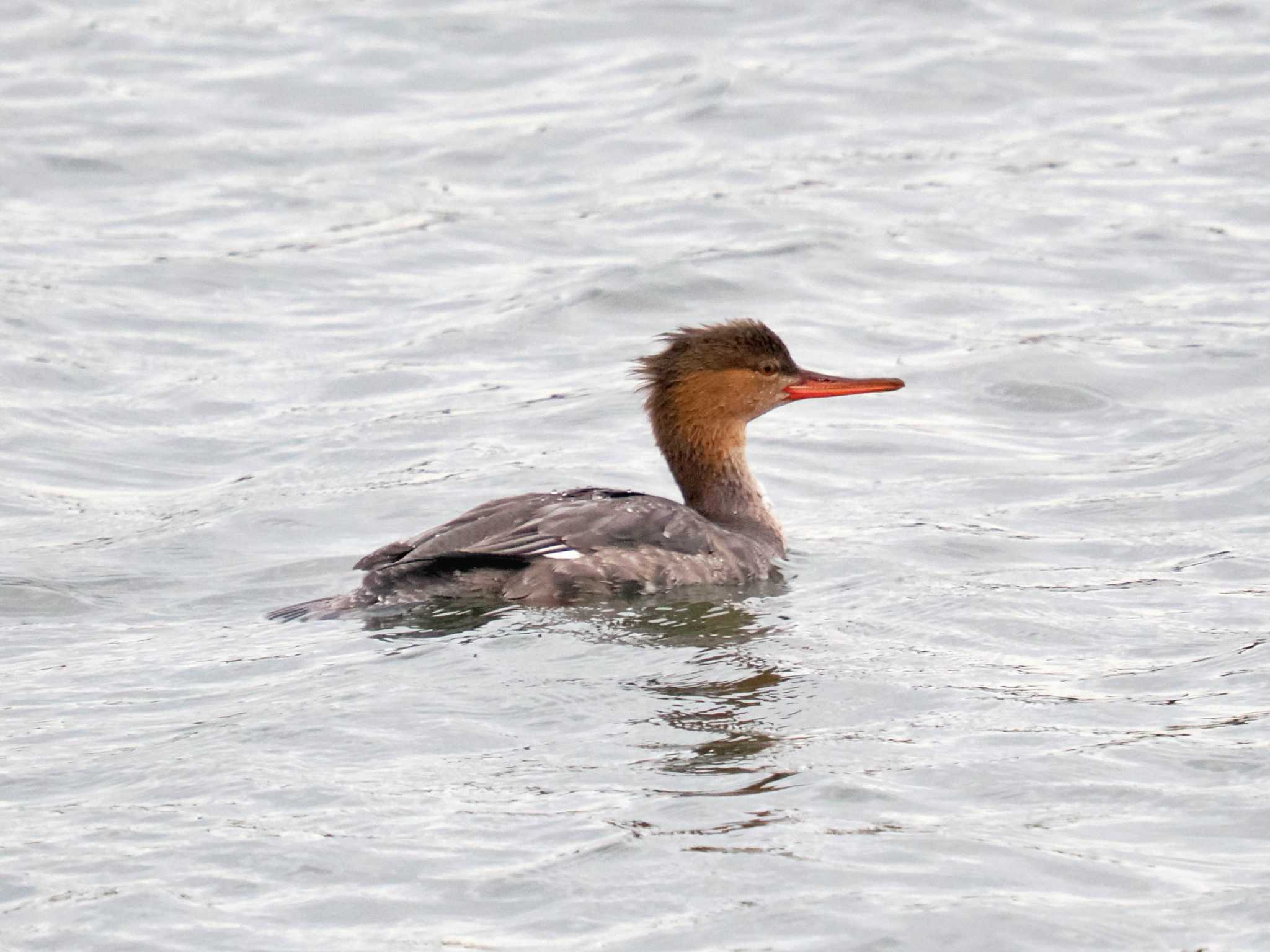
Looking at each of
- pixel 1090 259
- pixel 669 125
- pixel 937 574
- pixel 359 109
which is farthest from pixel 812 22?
pixel 937 574

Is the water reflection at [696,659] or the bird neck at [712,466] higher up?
the bird neck at [712,466]

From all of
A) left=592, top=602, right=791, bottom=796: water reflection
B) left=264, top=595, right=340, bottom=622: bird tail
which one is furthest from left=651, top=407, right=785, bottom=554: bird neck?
left=264, top=595, right=340, bottom=622: bird tail

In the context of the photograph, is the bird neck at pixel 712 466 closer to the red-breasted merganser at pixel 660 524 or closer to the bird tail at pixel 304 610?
the red-breasted merganser at pixel 660 524

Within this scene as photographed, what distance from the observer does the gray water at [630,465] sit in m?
5.80

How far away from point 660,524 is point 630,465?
202cm

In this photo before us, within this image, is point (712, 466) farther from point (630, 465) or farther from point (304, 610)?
point (304, 610)

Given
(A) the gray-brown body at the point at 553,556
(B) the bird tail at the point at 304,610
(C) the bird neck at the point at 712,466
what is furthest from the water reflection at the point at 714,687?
(B) the bird tail at the point at 304,610

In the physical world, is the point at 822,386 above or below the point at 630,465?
above

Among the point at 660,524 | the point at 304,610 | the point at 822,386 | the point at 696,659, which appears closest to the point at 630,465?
the point at 822,386

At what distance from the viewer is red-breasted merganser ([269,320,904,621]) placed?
321 inches

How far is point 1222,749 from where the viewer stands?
662cm

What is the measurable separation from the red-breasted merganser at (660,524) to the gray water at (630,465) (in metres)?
0.18

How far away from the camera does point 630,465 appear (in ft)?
34.8

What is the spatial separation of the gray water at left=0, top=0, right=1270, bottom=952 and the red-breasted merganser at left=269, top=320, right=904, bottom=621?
0.58 feet
